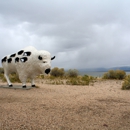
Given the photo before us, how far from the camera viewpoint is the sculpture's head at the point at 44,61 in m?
8.45

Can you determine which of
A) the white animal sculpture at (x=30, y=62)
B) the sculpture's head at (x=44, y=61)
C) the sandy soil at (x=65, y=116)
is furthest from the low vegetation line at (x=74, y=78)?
the sandy soil at (x=65, y=116)

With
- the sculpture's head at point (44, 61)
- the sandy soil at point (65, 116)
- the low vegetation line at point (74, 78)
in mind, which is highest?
the sculpture's head at point (44, 61)

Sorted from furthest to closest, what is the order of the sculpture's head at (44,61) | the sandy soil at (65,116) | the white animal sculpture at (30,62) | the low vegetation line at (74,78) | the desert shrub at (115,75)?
the desert shrub at (115,75)
the low vegetation line at (74,78)
the white animal sculpture at (30,62)
the sculpture's head at (44,61)
the sandy soil at (65,116)

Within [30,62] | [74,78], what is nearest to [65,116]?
[30,62]

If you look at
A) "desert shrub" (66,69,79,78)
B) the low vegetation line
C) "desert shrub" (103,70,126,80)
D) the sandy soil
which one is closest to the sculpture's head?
the sandy soil

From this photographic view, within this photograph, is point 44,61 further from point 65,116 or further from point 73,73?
point 73,73

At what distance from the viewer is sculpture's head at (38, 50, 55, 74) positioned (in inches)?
333

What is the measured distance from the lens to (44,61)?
28.0 ft

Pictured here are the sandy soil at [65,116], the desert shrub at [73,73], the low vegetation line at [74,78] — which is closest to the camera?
the sandy soil at [65,116]

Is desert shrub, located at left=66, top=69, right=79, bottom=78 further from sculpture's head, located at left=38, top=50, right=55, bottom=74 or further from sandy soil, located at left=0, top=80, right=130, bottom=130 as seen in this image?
sandy soil, located at left=0, top=80, right=130, bottom=130

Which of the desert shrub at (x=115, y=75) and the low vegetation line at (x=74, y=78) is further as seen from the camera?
the desert shrub at (x=115, y=75)

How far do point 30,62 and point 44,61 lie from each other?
0.87m

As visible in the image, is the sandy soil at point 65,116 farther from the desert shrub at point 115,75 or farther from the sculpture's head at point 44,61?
the desert shrub at point 115,75

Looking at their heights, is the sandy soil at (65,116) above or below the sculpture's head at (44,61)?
below
